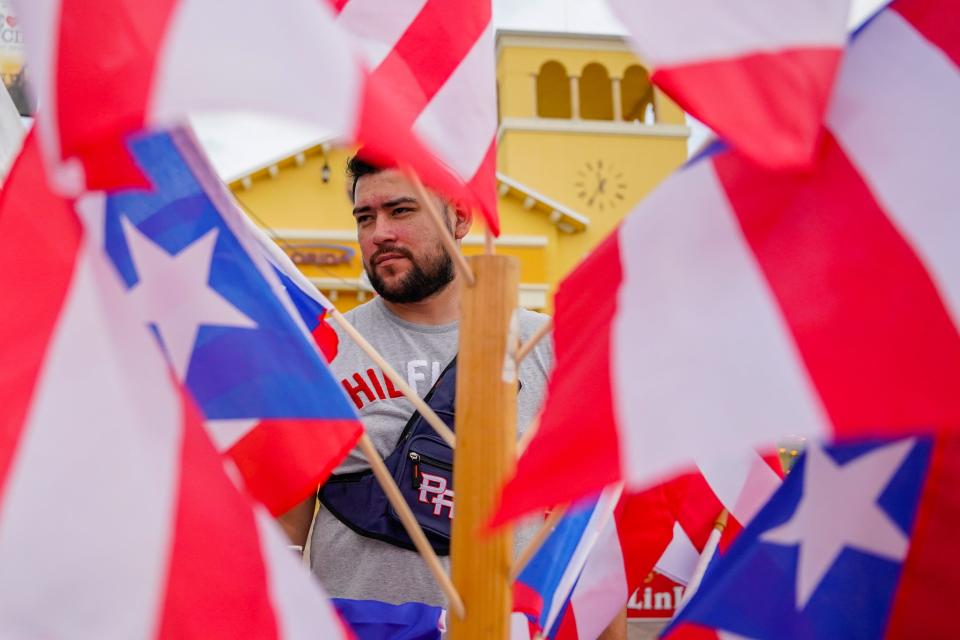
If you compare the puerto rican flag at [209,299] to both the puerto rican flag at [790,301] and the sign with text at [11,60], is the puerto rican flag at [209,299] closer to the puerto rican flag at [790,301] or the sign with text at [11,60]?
the puerto rican flag at [790,301]

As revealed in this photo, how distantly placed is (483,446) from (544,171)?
11686 millimetres

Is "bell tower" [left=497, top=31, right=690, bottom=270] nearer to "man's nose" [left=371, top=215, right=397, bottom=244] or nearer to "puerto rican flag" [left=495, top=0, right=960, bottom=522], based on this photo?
"man's nose" [left=371, top=215, right=397, bottom=244]

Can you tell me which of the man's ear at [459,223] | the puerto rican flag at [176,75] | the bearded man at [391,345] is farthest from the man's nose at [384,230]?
the puerto rican flag at [176,75]

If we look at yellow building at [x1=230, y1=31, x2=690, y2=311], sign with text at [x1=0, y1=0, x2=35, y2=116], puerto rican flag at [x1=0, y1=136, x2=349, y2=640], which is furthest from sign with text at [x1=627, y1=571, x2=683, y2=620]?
yellow building at [x1=230, y1=31, x2=690, y2=311]

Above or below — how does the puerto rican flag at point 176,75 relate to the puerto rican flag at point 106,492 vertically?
above

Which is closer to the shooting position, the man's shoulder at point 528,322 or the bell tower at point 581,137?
the man's shoulder at point 528,322

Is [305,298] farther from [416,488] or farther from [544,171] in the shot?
[544,171]

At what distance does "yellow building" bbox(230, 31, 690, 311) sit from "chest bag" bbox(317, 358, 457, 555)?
758cm

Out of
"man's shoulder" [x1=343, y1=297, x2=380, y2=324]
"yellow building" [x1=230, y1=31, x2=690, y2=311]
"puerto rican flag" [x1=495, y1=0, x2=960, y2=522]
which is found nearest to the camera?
"puerto rican flag" [x1=495, y1=0, x2=960, y2=522]

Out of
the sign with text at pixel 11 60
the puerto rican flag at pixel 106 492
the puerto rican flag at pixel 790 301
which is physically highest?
the puerto rican flag at pixel 790 301

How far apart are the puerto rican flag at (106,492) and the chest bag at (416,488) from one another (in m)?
0.49

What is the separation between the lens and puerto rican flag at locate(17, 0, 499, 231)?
546 millimetres

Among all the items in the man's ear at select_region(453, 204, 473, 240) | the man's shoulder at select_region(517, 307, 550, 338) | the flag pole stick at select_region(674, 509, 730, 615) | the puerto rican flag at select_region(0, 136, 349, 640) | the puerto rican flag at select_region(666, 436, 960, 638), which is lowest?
the flag pole stick at select_region(674, 509, 730, 615)

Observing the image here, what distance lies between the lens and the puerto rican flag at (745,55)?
61cm
